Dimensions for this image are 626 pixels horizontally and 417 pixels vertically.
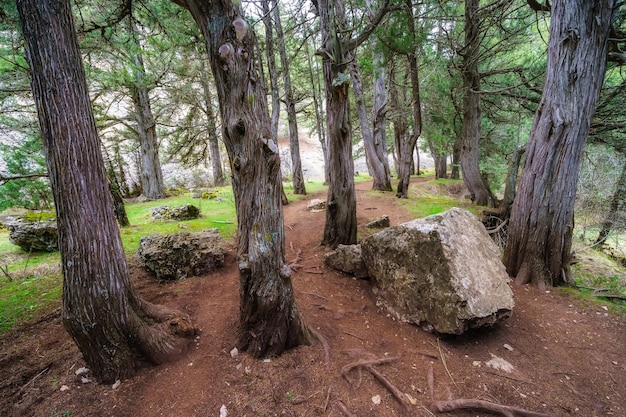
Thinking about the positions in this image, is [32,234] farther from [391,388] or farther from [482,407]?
[482,407]

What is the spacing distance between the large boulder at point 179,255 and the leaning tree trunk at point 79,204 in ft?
6.66

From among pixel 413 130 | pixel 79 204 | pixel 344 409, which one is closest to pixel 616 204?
pixel 413 130

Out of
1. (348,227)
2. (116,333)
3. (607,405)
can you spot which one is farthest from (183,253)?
(607,405)

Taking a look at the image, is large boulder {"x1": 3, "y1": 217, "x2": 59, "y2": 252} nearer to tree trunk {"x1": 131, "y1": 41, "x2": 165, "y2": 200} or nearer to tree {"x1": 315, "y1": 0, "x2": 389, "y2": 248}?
tree {"x1": 315, "y1": 0, "x2": 389, "y2": 248}

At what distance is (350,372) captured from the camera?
2.45 m

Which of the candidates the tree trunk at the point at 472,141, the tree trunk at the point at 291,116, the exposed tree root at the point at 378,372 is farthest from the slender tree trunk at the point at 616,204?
the tree trunk at the point at 291,116

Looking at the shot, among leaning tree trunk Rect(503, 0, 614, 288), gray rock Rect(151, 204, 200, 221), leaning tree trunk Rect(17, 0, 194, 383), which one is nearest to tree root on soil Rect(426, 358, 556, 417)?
leaning tree trunk Rect(503, 0, 614, 288)

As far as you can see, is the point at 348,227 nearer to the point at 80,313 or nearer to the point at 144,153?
the point at 80,313

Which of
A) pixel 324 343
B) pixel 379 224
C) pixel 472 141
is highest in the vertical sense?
pixel 472 141

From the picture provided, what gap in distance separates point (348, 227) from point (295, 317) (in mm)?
2845

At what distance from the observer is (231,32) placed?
2.17 metres

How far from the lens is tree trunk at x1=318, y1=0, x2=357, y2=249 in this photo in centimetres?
443

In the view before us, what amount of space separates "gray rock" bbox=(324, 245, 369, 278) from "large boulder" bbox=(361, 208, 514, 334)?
54 cm

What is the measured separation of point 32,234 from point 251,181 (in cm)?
573
